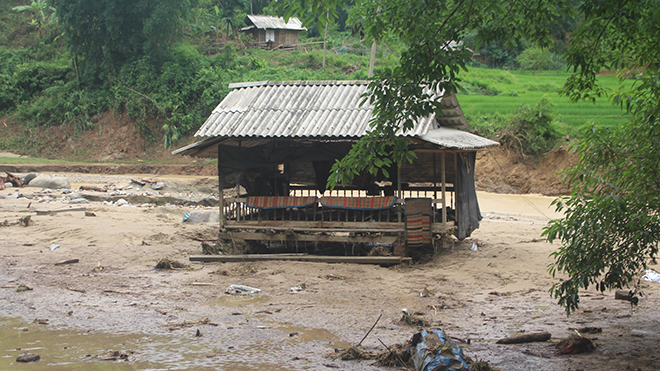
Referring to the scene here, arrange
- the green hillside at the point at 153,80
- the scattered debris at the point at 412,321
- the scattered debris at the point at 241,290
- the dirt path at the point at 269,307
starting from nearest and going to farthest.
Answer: the dirt path at the point at 269,307, the scattered debris at the point at 412,321, the scattered debris at the point at 241,290, the green hillside at the point at 153,80

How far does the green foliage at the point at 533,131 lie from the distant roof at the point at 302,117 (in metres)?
12.7

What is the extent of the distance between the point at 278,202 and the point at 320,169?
120 cm

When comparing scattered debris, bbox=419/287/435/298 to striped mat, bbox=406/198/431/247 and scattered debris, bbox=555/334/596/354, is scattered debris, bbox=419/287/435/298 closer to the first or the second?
striped mat, bbox=406/198/431/247

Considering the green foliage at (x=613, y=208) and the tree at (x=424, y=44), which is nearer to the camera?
the green foliage at (x=613, y=208)

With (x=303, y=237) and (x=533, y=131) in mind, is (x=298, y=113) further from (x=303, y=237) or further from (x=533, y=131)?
(x=533, y=131)

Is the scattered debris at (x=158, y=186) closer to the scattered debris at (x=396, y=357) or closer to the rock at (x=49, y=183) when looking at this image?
the rock at (x=49, y=183)

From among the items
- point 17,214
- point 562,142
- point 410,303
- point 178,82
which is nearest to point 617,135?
point 410,303

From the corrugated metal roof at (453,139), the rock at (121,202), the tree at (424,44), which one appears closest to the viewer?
the tree at (424,44)

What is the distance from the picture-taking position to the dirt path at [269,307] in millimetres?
4938

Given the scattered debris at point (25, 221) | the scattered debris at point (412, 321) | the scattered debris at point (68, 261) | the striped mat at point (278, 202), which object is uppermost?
the striped mat at point (278, 202)

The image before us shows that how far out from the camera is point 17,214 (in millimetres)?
12758

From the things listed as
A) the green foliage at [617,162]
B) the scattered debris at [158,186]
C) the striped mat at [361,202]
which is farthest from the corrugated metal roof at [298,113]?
the scattered debris at [158,186]

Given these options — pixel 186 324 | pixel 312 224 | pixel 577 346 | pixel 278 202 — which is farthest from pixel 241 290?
pixel 577 346

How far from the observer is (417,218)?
8.95 meters
